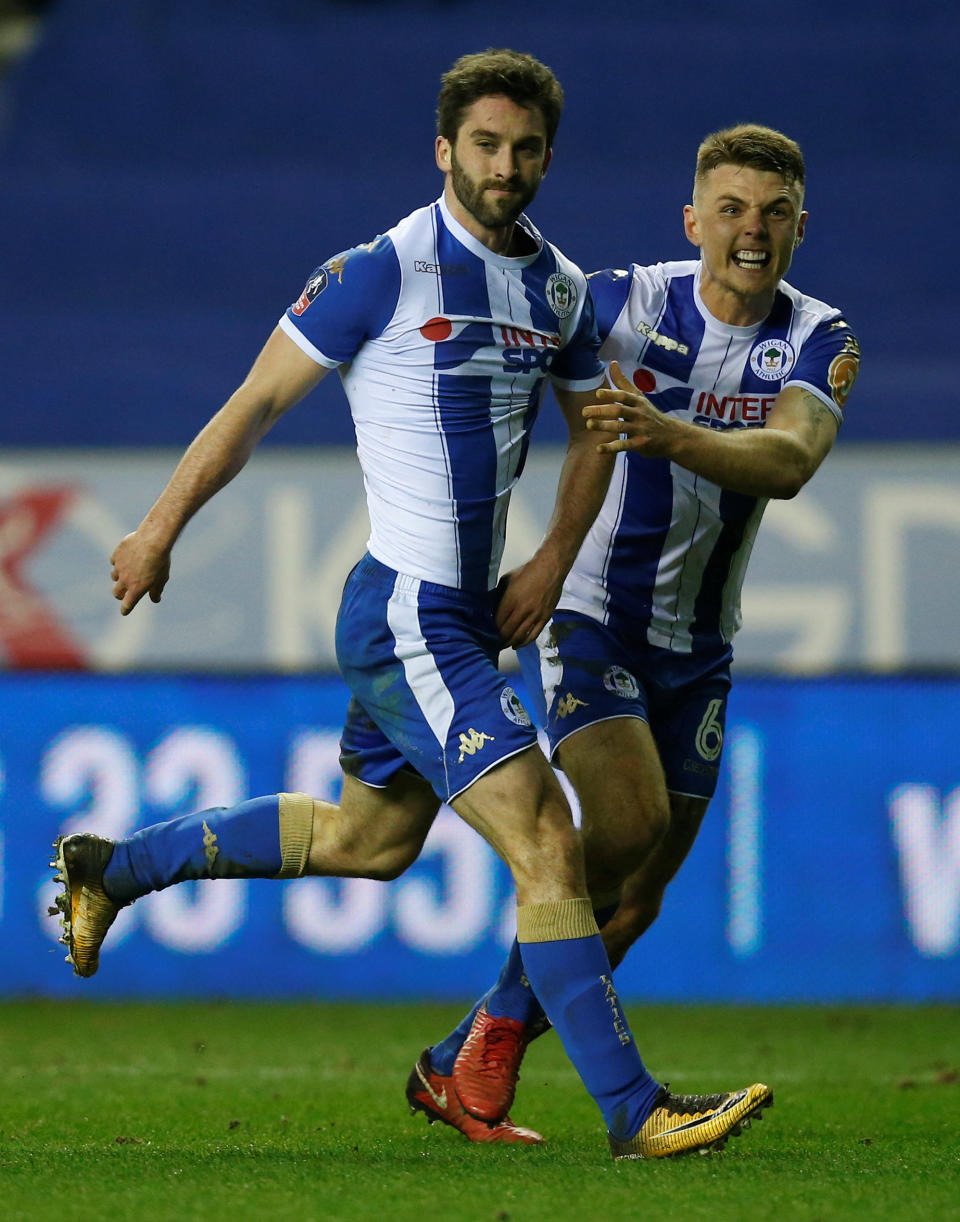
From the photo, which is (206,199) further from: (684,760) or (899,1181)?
(899,1181)

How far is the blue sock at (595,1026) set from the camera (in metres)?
3.57

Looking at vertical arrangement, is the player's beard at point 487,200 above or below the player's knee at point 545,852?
above

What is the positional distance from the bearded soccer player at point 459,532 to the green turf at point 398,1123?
0.31 m

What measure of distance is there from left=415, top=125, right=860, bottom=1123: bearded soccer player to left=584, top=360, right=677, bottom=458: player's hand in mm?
369

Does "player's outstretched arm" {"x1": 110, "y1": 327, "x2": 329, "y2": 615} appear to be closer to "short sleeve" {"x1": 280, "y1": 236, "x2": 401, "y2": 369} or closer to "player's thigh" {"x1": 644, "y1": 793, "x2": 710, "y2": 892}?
"short sleeve" {"x1": 280, "y1": 236, "x2": 401, "y2": 369}

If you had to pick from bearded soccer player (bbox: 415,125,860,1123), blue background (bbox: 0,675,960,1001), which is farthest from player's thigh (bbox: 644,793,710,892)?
blue background (bbox: 0,675,960,1001)

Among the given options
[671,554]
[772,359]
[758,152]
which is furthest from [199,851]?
[758,152]

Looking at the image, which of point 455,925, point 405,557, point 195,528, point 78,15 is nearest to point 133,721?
point 455,925

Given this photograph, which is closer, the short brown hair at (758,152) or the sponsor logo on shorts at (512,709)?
the sponsor logo on shorts at (512,709)

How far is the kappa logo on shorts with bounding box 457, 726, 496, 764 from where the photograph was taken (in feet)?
12.0

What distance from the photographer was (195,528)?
9812 mm

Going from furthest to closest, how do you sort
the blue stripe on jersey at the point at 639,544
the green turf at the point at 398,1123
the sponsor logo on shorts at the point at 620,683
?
the blue stripe on jersey at the point at 639,544, the sponsor logo on shorts at the point at 620,683, the green turf at the point at 398,1123

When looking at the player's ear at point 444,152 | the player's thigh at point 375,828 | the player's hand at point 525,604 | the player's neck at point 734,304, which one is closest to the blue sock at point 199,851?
the player's thigh at point 375,828

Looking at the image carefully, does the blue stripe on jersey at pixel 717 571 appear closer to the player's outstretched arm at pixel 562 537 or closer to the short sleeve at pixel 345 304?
the player's outstretched arm at pixel 562 537
